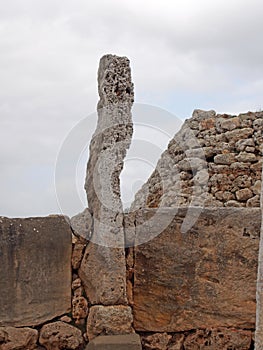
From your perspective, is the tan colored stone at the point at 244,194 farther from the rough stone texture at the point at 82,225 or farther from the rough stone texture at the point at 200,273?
the rough stone texture at the point at 82,225

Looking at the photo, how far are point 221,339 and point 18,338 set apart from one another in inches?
52.1

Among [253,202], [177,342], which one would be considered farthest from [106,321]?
[253,202]

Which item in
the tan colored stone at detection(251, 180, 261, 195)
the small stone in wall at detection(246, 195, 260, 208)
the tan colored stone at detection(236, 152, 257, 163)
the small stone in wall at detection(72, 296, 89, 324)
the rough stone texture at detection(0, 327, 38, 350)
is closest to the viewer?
the rough stone texture at detection(0, 327, 38, 350)

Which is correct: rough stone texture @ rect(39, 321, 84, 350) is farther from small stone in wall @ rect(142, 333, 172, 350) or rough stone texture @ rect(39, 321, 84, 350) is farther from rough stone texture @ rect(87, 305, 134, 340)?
small stone in wall @ rect(142, 333, 172, 350)

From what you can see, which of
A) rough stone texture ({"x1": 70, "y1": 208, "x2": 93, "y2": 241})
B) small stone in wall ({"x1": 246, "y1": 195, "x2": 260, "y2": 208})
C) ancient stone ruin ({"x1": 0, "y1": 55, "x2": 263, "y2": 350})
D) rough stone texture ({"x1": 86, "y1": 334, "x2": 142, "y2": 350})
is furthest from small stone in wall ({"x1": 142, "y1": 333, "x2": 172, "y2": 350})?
small stone in wall ({"x1": 246, "y1": 195, "x2": 260, "y2": 208})

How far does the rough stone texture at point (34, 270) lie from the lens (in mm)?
3447

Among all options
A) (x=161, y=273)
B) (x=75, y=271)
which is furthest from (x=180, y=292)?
(x=75, y=271)

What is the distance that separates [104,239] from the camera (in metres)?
3.65

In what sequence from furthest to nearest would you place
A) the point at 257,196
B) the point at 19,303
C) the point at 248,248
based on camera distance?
the point at 257,196 < the point at 248,248 < the point at 19,303

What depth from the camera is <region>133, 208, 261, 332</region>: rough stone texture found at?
374cm

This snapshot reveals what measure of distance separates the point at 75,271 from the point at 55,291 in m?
0.19

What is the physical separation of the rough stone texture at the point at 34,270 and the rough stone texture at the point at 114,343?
28 centimetres

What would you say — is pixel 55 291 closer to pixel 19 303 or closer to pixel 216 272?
pixel 19 303

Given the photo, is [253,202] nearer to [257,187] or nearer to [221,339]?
[257,187]
